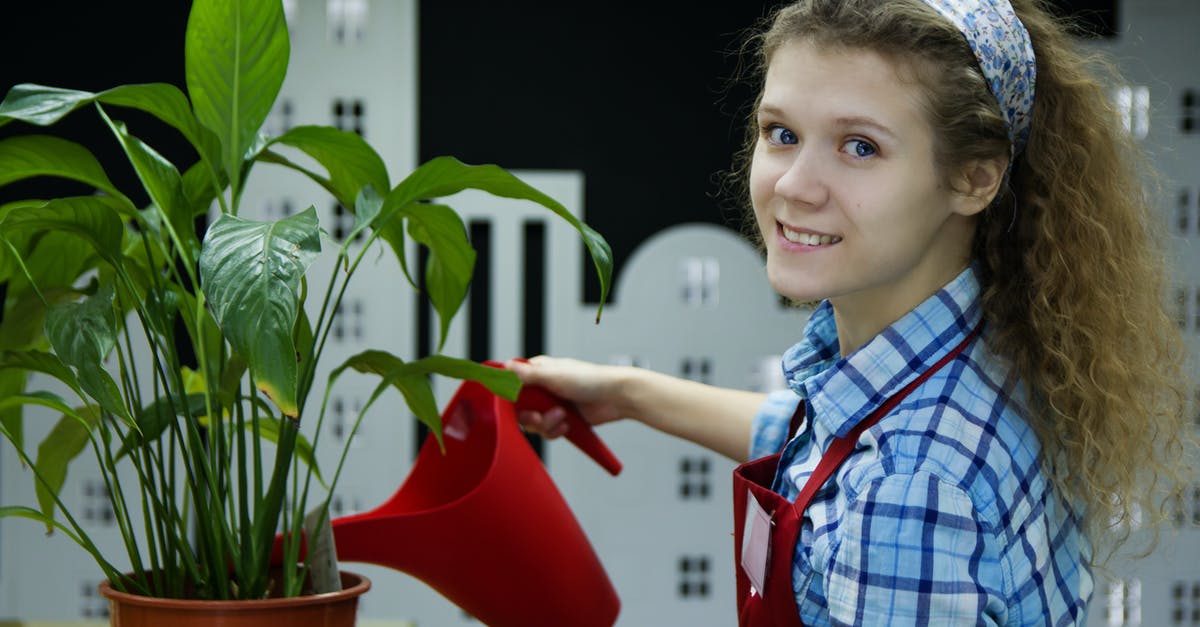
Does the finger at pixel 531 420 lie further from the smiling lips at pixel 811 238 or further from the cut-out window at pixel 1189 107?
the cut-out window at pixel 1189 107

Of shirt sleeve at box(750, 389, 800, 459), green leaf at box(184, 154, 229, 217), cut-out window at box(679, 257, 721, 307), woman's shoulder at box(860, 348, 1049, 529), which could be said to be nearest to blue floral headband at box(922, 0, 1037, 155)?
woman's shoulder at box(860, 348, 1049, 529)

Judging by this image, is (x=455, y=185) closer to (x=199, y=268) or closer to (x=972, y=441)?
(x=199, y=268)

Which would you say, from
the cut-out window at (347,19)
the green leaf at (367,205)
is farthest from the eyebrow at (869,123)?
the cut-out window at (347,19)

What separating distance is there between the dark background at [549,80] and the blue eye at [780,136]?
2.00 metres

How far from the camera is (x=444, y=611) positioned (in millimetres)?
2539

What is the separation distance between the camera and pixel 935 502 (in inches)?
36.9

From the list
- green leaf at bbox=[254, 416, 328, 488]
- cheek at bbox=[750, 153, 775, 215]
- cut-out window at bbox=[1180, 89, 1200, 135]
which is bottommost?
green leaf at bbox=[254, 416, 328, 488]

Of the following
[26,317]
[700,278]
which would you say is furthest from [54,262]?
[700,278]

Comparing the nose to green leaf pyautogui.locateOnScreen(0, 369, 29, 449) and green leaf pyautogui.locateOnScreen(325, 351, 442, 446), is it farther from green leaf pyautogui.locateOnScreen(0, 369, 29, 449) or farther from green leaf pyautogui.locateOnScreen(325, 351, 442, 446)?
green leaf pyautogui.locateOnScreen(0, 369, 29, 449)

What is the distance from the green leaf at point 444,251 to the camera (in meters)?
1.13

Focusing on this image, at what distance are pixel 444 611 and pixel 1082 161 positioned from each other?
69.6 inches

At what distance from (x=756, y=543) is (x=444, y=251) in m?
0.39

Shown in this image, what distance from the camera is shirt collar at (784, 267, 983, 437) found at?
3.52 ft

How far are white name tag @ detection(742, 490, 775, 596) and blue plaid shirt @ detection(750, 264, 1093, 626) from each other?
1.2 inches
